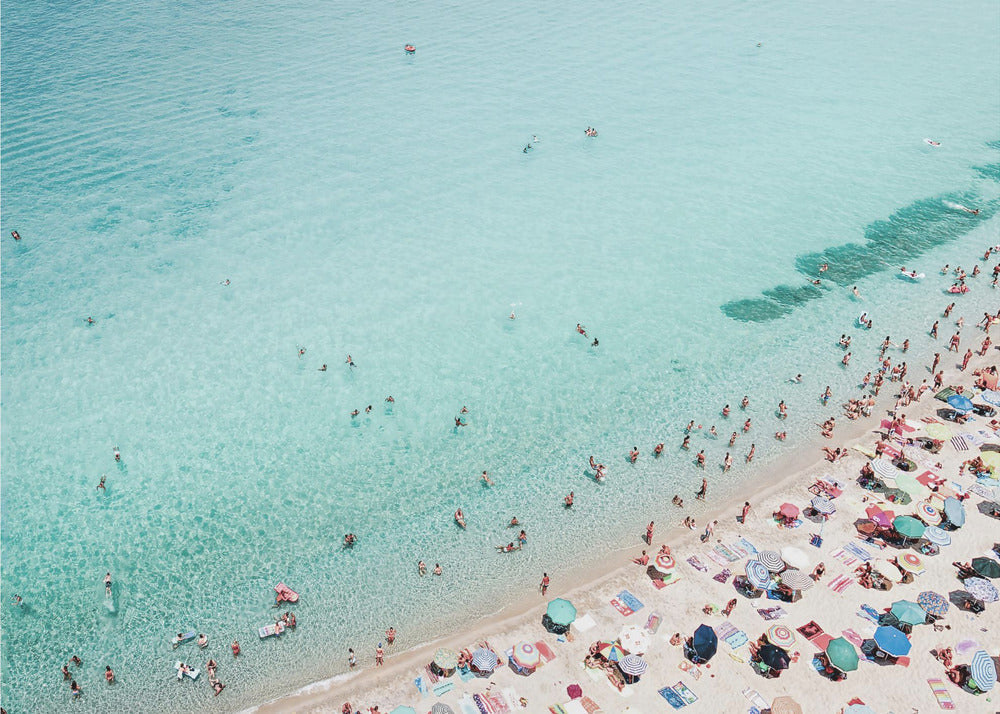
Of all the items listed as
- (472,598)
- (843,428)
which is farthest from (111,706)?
(843,428)

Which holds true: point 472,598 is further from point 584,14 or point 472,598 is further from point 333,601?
point 584,14

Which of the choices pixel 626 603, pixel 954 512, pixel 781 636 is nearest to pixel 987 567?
pixel 954 512

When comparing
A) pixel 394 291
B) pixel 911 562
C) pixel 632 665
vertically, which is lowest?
pixel 632 665

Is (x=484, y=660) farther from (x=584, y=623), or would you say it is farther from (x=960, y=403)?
(x=960, y=403)

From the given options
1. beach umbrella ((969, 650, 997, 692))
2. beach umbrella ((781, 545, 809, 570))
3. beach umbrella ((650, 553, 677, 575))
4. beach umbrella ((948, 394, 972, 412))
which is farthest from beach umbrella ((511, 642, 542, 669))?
beach umbrella ((948, 394, 972, 412))

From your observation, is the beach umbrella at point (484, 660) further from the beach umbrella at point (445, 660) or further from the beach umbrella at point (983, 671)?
the beach umbrella at point (983, 671)

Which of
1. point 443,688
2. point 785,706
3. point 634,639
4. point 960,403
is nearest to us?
point 785,706

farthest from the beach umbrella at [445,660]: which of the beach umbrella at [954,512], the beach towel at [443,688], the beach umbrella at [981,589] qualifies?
the beach umbrella at [954,512]
